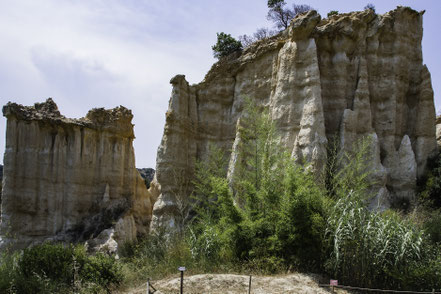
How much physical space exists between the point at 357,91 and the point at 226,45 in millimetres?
9116

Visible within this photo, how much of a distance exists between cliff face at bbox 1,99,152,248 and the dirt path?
15053mm

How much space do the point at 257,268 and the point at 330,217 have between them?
2.27m

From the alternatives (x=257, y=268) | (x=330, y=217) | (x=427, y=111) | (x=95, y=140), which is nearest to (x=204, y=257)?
(x=257, y=268)

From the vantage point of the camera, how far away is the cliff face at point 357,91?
58.9 ft

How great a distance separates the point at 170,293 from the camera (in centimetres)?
859

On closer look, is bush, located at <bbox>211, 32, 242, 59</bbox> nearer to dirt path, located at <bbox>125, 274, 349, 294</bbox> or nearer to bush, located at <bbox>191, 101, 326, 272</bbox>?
bush, located at <bbox>191, 101, 326, 272</bbox>

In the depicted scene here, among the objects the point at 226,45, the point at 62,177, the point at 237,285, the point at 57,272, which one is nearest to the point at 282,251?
the point at 237,285

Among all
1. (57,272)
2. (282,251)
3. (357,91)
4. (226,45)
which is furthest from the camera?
(226,45)

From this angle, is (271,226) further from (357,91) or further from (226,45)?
(226,45)

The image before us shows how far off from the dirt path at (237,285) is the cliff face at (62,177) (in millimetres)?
15053

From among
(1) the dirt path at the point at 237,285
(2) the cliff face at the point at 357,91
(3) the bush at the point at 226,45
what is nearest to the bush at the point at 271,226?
(1) the dirt path at the point at 237,285

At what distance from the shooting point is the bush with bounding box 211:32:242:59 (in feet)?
79.8

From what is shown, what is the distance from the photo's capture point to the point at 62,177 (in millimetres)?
25359

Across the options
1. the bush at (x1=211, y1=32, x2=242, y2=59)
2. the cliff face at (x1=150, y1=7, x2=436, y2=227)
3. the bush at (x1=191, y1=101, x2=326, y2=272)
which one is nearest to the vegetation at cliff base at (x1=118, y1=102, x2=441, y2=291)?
the bush at (x1=191, y1=101, x2=326, y2=272)
